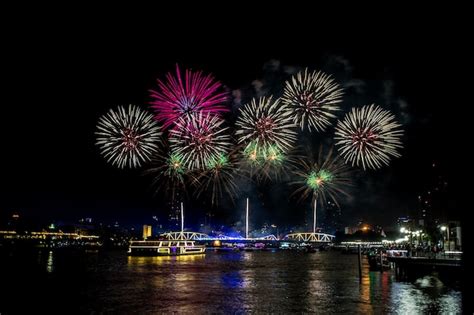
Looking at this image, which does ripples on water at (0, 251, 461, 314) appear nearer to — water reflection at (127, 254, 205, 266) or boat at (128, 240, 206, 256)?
water reflection at (127, 254, 205, 266)

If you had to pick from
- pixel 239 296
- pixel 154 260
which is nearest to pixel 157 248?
pixel 154 260

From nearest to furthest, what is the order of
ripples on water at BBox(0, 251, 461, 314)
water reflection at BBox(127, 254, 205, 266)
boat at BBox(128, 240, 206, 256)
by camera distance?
ripples on water at BBox(0, 251, 461, 314)
water reflection at BBox(127, 254, 205, 266)
boat at BBox(128, 240, 206, 256)

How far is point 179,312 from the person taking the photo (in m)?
29.8

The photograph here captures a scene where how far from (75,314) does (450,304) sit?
78.2 feet

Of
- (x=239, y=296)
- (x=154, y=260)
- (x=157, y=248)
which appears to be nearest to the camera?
(x=239, y=296)

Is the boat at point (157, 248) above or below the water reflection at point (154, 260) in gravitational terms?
above

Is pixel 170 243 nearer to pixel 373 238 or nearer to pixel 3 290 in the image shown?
pixel 373 238

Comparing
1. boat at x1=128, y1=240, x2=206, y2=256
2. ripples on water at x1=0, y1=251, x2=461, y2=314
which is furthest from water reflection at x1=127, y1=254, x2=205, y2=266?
ripples on water at x1=0, y1=251, x2=461, y2=314

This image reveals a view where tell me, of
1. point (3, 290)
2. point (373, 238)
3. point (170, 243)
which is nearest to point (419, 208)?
point (373, 238)

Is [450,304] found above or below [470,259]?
below

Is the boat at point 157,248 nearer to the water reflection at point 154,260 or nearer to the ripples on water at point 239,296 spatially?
the water reflection at point 154,260

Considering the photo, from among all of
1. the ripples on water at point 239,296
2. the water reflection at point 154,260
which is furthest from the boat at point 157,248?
the ripples on water at point 239,296

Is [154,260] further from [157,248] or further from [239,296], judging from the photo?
[239,296]

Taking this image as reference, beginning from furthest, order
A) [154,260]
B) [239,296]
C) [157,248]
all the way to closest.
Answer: [157,248] < [154,260] < [239,296]
